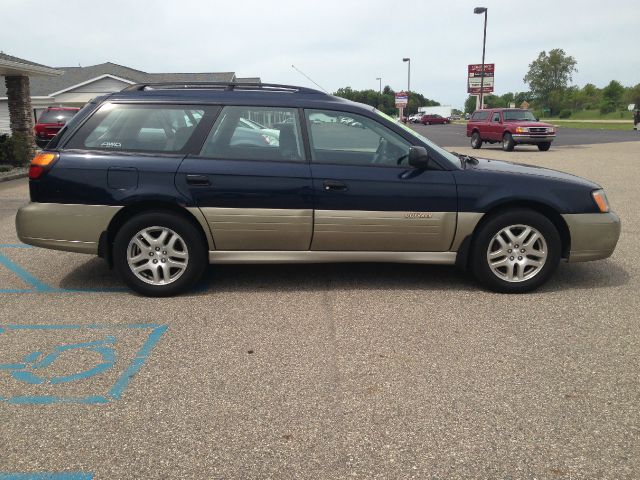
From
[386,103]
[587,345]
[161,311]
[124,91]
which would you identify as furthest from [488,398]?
[386,103]

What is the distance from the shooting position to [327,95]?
5.21m

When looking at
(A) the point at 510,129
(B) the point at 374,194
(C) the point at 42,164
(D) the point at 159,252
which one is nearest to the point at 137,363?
(D) the point at 159,252

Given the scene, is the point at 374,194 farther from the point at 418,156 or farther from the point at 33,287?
the point at 33,287

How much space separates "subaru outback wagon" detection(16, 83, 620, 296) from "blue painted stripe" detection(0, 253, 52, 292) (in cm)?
51

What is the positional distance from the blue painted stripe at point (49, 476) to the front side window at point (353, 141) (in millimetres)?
3130

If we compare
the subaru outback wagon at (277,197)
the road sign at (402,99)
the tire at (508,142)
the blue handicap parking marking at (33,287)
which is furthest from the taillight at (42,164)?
the road sign at (402,99)

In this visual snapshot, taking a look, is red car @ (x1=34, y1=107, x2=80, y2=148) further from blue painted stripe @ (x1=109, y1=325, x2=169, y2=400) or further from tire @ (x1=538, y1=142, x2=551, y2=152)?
blue painted stripe @ (x1=109, y1=325, x2=169, y2=400)

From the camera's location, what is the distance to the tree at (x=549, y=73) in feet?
372

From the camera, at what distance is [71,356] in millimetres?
3711

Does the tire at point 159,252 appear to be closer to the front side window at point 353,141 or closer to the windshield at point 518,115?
the front side window at point 353,141

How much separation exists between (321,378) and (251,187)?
6.39ft

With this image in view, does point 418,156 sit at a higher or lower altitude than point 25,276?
higher

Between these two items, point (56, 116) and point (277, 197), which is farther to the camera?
point (56, 116)

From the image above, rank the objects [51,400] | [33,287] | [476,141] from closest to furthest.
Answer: [51,400]
[33,287]
[476,141]
